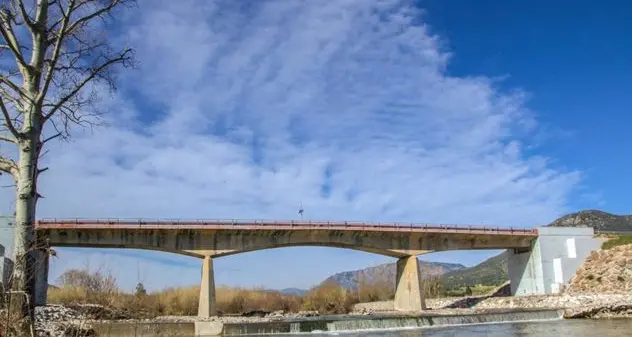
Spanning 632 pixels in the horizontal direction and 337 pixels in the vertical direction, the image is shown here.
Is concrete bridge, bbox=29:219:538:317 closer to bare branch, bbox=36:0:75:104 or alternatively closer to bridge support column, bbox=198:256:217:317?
bridge support column, bbox=198:256:217:317

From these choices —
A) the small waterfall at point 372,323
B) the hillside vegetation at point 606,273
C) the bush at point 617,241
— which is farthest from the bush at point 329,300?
the bush at point 617,241

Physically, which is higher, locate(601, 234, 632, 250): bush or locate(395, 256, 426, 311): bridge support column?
locate(601, 234, 632, 250): bush

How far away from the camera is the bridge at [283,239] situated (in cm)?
4938

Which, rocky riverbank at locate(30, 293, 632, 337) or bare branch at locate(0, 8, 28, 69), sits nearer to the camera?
bare branch at locate(0, 8, 28, 69)

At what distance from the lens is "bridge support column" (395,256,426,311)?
185ft

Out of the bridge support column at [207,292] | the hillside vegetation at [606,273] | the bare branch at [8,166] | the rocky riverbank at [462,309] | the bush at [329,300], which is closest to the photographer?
the bare branch at [8,166]

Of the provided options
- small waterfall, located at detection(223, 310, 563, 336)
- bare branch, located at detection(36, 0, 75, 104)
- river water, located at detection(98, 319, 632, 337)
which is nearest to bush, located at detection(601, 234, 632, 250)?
small waterfall, located at detection(223, 310, 563, 336)

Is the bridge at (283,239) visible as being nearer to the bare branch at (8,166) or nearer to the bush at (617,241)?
the bush at (617,241)

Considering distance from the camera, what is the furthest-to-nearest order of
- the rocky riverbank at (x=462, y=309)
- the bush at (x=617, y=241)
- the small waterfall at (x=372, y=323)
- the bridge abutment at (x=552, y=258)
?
the bush at (x=617, y=241), the bridge abutment at (x=552, y=258), the small waterfall at (x=372, y=323), the rocky riverbank at (x=462, y=309)

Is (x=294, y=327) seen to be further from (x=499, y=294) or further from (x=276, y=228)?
(x=499, y=294)

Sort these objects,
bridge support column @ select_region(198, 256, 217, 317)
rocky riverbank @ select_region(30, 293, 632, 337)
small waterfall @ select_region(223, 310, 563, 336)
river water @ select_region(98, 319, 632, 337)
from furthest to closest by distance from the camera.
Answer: bridge support column @ select_region(198, 256, 217, 317), small waterfall @ select_region(223, 310, 563, 336), rocky riverbank @ select_region(30, 293, 632, 337), river water @ select_region(98, 319, 632, 337)

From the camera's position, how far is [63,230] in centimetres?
4906

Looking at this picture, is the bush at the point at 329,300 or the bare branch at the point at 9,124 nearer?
the bare branch at the point at 9,124

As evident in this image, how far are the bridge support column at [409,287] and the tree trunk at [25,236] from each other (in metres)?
53.4
